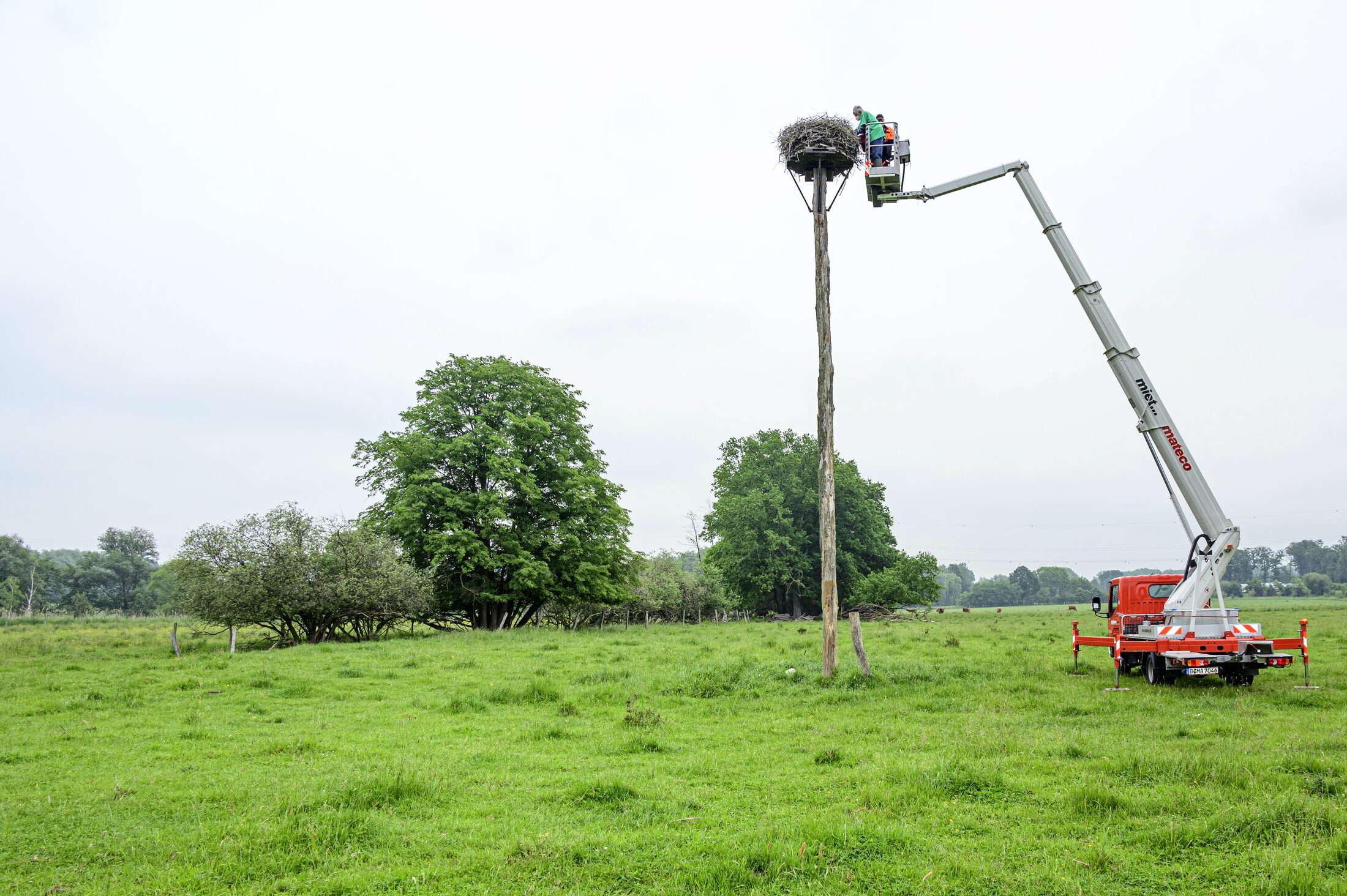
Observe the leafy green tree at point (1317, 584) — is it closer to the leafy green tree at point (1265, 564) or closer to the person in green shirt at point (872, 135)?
the leafy green tree at point (1265, 564)

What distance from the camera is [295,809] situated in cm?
710

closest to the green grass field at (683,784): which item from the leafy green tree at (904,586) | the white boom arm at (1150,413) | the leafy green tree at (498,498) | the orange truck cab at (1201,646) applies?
the orange truck cab at (1201,646)

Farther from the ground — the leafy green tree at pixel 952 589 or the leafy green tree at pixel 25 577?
the leafy green tree at pixel 25 577

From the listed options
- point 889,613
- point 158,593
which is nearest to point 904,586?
point 889,613

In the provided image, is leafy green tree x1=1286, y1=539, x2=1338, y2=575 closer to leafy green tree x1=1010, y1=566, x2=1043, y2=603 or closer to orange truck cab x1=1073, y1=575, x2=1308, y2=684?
leafy green tree x1=1010, y1=566, x2=1043, y2=603

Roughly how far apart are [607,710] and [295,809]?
6.44 metres

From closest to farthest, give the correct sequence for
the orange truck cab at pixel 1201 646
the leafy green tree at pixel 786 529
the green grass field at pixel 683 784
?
the green grass field at pixel 683 784, the orange truck cab at pixel 1201 646, the leafy green tree at pixel 786 529

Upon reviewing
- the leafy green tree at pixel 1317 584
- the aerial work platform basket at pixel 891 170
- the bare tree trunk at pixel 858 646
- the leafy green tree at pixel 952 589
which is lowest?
the leafy green tree at pixel 952 589

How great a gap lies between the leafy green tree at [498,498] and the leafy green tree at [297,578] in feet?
8.83

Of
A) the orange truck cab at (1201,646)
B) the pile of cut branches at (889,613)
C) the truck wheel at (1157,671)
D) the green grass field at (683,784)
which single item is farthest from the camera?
the pile of cut branches at (889,613)

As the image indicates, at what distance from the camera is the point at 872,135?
16.2m

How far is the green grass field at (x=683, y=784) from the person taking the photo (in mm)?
5676

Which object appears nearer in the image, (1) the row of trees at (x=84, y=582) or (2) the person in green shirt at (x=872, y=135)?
(2) the person in green shirt at (x=872, y=135)

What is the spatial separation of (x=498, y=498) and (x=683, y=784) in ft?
86.7
